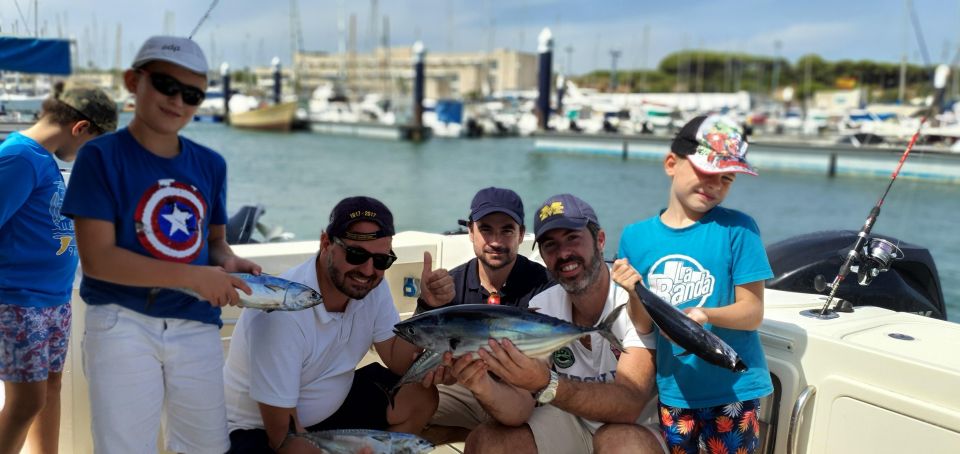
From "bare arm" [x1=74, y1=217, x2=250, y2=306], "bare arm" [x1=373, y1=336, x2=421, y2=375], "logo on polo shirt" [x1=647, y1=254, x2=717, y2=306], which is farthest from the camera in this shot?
"bare arm" [x1=373, y1=336, x2=421, y2=375]

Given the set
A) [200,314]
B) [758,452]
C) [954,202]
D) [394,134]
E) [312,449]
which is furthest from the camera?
[394,134]

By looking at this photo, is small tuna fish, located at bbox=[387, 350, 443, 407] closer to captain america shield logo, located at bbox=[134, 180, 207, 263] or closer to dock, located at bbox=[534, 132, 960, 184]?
captain america shield logo, located at bbox=[134, 180, 207, 263]

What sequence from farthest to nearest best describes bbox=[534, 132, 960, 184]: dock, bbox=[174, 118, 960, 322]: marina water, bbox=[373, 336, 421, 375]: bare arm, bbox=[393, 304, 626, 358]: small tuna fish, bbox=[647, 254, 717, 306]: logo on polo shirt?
bbox=[534, 132, 960, 184]: dock
bbox=[174, 118, 960, 322]: marina water
bbox=[373, 336, 421, 375]: bare arm
bbox=[647, 254, 717, 306]: logo on polo shirt
bbox=[393, 304, 626, 358]: small tuna fish

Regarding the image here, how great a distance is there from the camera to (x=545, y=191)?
27031mm

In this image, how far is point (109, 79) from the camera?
3.29 meters

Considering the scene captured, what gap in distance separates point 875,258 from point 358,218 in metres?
2.07

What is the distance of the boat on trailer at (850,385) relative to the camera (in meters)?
2.16

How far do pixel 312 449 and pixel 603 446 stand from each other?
94cm

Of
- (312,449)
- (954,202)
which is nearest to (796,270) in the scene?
(312,449)

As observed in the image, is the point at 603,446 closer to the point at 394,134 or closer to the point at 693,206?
the point at 693,206

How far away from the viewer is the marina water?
64.3ft

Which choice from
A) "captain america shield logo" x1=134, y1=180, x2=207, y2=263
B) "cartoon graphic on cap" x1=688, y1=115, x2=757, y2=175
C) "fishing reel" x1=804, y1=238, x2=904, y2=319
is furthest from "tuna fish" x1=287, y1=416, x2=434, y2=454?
"fishing reel" x1=804, y1=238, x2=904, y2=319

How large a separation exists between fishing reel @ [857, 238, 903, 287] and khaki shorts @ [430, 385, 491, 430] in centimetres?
166

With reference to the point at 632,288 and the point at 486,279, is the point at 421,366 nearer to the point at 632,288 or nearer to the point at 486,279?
the point at 632,288
